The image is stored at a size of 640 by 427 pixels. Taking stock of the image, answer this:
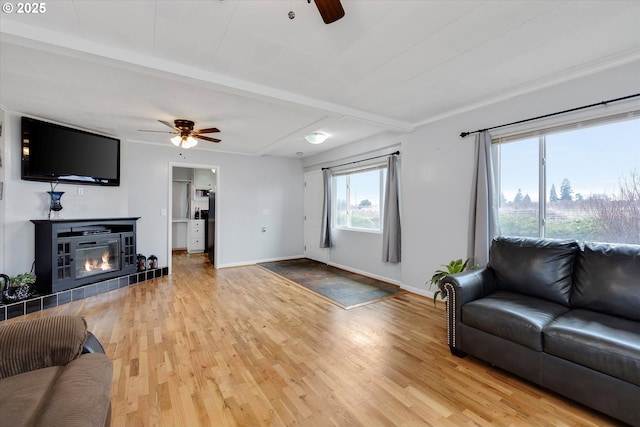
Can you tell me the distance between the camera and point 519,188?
3061 mm

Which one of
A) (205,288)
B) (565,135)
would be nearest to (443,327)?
(565,135)

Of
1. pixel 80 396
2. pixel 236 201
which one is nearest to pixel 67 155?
pixel 236 201

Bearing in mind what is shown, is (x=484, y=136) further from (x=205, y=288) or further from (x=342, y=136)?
(x=205, y=288)

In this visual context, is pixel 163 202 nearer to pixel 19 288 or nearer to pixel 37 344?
pixel 19 288

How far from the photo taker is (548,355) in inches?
73.7

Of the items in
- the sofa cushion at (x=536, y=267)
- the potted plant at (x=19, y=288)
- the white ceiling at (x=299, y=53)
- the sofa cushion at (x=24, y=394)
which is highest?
the white ceiling at (x=299, y=53)

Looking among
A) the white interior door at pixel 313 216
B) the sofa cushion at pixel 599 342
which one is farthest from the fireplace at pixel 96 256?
the sofa cushion at pixel 599 342

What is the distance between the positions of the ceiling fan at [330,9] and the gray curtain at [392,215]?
3244 millimetres

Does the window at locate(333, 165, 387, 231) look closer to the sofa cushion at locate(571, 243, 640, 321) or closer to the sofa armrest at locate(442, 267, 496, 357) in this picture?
the sofa armrest at locate(442, 267, 496, 357)

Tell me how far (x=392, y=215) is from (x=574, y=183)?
2172 millimetres

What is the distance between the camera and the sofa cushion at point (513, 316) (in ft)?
6.44

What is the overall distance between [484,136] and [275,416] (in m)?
3.33

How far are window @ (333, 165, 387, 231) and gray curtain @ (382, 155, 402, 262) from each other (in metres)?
0.37

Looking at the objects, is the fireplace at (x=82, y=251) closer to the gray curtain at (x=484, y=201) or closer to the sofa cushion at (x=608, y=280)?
the gray curtain at (x=484, y=201)
